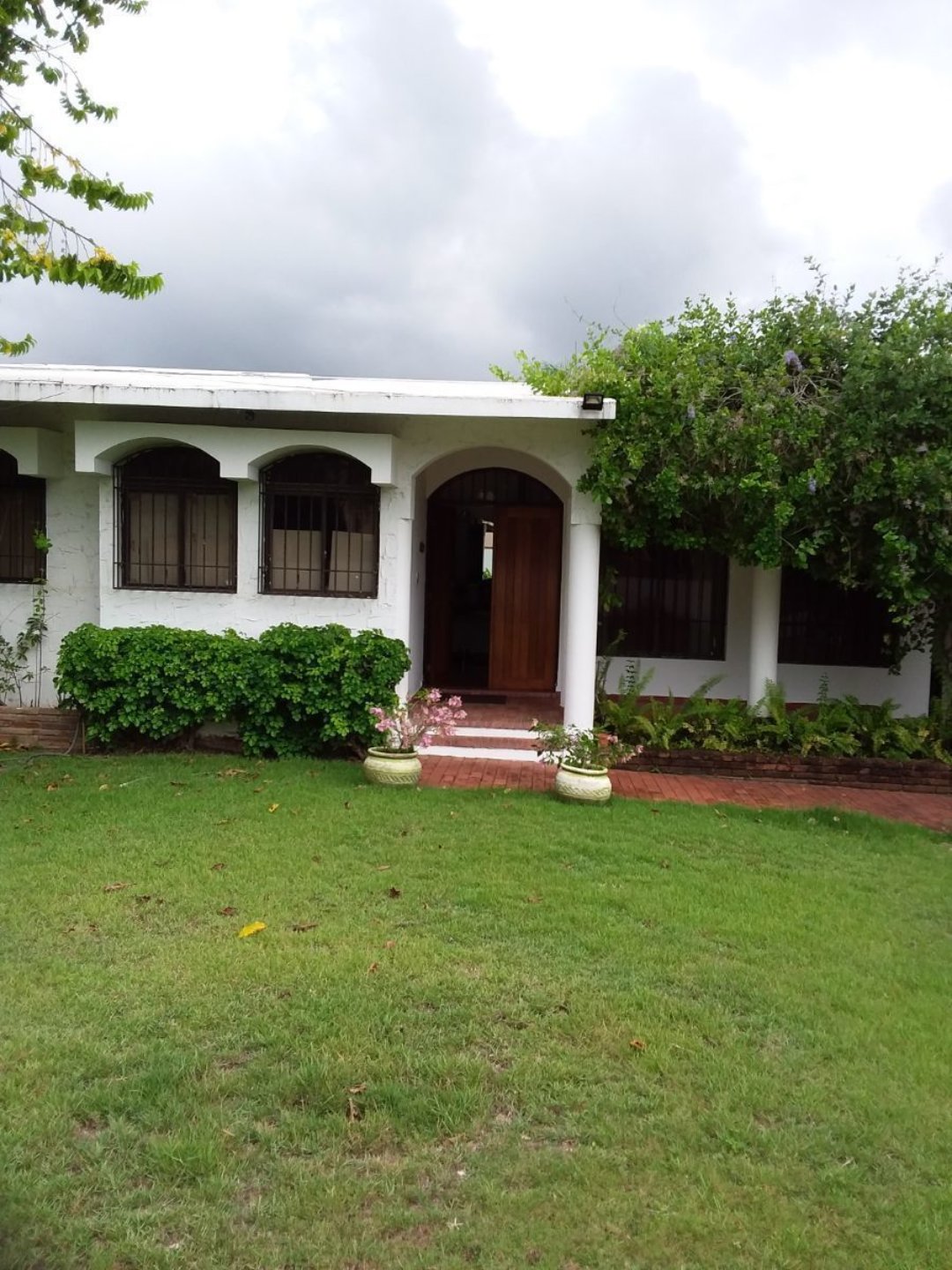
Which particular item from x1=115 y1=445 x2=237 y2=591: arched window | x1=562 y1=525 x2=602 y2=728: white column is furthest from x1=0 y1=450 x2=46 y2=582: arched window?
x1=562 y1=525 x2=602 y2=728: white column

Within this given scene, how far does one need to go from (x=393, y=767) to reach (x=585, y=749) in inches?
62.3

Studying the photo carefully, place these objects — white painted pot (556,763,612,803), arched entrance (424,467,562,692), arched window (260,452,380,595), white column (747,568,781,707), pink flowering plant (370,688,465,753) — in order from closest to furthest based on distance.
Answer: white painted pot (556,763,612,803) < pink flowering plant (370,688,465,753) < arched window (260,452,380,595) < white column (747,568,781,707) < arched entrance (424,467,562,692)

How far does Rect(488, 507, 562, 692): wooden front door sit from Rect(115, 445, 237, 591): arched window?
3306mm

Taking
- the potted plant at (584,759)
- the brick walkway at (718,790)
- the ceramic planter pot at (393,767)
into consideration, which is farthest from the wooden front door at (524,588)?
the ceramic planter pot at (393,767)

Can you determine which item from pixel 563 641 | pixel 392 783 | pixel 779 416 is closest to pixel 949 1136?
pixel 392 783

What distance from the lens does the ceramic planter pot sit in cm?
694

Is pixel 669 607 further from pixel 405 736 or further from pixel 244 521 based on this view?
pixel 244 521

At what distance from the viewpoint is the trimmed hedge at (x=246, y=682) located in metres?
7.76

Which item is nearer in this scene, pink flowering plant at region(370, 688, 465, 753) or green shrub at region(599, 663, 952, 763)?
pink flowering plant at region(370, 688, 465, 753)

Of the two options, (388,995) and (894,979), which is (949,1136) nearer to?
(894,979)

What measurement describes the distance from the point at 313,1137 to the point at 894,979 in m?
2.75

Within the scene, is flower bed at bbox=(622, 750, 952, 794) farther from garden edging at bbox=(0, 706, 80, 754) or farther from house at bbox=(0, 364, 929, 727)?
garden edging at bbox=(0, 706, 80, 754)

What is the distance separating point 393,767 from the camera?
6938mm

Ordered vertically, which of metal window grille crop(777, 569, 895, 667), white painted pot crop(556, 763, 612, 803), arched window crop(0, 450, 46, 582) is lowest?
white painted pot crop(556, 763, 612, 803)
